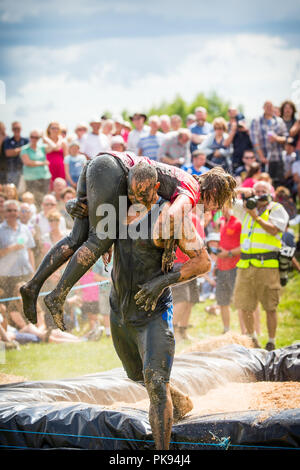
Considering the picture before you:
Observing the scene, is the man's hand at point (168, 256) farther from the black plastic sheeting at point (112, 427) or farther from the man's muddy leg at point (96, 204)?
the black plastic sheeting at point (112, 427)

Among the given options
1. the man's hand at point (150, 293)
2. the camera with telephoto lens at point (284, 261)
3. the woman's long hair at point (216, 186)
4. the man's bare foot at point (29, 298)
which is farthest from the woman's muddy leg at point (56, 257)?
the camera with telephoto lens at point (284, 261)

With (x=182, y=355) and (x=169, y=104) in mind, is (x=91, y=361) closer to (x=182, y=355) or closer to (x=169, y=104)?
(x=182, y=355)

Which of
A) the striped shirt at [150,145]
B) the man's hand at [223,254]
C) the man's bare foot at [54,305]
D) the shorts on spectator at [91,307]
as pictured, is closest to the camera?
the man's bare foot at [54,305]

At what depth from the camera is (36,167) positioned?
9.36 m

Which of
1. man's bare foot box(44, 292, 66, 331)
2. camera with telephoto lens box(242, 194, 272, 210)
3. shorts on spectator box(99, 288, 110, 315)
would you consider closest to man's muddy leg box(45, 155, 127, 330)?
man's bare foot box(44, 292, 66, 331)

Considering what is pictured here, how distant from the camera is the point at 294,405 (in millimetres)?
4402

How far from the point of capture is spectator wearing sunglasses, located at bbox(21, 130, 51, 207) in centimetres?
930

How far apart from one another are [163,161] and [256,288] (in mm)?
3182

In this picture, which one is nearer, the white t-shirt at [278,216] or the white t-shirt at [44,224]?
the white t-shirt at [278,216]

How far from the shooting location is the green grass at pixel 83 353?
6.52 meters

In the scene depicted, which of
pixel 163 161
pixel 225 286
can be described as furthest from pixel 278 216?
pixel 163 161

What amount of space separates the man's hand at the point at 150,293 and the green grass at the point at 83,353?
306 centimetres

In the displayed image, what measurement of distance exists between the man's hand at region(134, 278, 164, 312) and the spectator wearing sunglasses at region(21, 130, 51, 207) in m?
6.08

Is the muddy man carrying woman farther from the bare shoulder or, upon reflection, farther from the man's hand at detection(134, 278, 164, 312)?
the man's hand at detection(134, 278, 164, 312)
